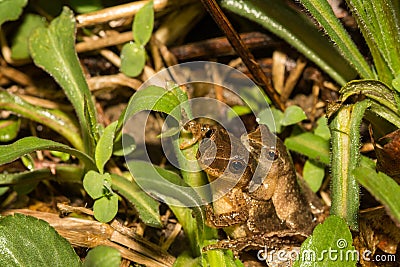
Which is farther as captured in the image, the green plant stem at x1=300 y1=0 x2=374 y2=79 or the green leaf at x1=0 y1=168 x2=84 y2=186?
the green leaf at x1=0 y1=168 x2=84 y2=186

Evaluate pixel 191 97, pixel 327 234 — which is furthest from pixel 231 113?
pixel 327 234

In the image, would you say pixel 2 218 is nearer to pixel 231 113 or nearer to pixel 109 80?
pixel 109 80

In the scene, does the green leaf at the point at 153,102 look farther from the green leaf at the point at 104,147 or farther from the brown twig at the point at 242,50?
the brown twig at the point at 242,50

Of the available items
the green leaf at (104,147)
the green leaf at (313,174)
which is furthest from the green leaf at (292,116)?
the green leaf at (104,147)

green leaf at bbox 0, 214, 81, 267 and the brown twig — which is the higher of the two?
the brown twig

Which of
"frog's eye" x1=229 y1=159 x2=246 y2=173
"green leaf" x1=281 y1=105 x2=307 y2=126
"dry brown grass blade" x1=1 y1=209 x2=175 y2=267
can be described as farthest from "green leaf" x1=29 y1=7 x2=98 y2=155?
"green leaf" x1=281 y1=105 x2=307 y2=126

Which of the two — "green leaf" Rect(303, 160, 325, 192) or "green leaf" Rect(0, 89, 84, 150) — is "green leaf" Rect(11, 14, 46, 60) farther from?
"green leaf" Rect(303, 160, 325, 192)
